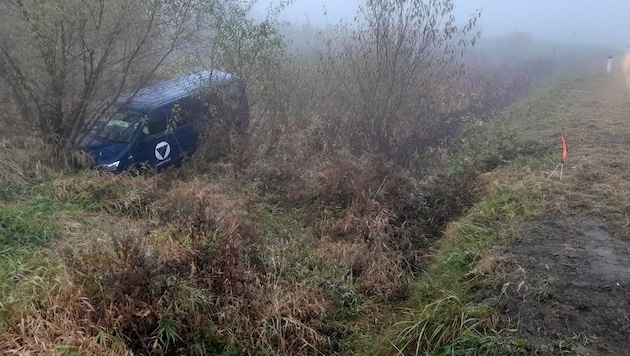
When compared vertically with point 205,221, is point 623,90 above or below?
below

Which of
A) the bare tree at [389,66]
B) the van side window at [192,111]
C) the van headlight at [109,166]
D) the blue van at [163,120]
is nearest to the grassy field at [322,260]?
the van headlight at [109,166]

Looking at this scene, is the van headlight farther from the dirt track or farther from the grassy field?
the dirt track

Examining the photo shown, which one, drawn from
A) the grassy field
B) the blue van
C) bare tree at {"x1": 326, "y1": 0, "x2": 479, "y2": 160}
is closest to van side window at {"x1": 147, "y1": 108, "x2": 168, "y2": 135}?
the blue van

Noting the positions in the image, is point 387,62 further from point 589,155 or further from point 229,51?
point 589,155

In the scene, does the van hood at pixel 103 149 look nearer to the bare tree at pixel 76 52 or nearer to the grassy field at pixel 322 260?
the bare tree at pixel 76 52

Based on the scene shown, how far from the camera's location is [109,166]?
28.1 ft

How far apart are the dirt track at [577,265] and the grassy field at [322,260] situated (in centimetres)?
2

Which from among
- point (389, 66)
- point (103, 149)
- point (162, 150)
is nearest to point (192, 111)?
point (162, 150)

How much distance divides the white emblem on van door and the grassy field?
→ 0.63 metres

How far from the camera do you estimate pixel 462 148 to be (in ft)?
36.0

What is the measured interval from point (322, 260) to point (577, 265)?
2741mm

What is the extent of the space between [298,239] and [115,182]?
307 cm

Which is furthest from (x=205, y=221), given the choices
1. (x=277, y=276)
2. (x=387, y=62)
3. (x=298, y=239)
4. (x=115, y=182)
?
(x=387, y=62)

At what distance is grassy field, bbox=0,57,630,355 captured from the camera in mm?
3973
